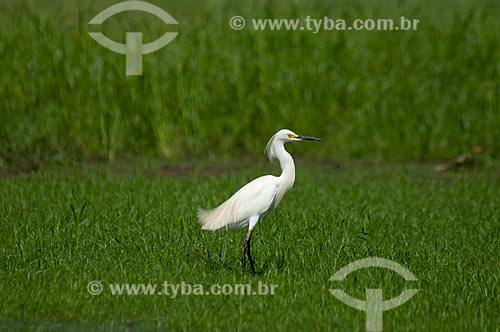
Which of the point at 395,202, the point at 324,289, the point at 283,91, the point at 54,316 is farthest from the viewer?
the point at 283,91

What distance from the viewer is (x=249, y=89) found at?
13.8 meters

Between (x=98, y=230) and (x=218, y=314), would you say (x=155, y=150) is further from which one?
(x=218, y=314)

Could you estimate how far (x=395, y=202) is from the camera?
10.9 m

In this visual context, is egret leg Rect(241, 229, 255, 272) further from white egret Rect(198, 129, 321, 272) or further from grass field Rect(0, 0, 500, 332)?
grass field Rect(0, 0, 500, 332)

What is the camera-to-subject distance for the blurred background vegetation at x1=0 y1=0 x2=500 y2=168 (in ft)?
43.9

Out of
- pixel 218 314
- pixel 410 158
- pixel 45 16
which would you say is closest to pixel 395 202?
pixel 410 158

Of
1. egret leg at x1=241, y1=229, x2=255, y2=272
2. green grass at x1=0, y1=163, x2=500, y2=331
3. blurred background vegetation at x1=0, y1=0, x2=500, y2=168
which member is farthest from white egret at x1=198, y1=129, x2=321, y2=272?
blurred background vegetation at x1=0, y1=0, x2=500, y2=168

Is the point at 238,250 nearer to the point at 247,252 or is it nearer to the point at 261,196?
the point at 247,252

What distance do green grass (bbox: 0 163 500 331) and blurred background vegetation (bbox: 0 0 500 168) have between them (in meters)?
1.38

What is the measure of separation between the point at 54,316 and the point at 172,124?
22.2 feet

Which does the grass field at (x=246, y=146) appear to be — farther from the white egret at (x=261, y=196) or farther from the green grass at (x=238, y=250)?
the white egret at (x=261, y=196)

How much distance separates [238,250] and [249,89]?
5531mm

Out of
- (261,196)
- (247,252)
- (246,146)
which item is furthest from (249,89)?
(261,196)

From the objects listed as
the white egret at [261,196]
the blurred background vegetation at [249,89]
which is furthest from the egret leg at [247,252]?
the blurred background vegetation at [249,89]
